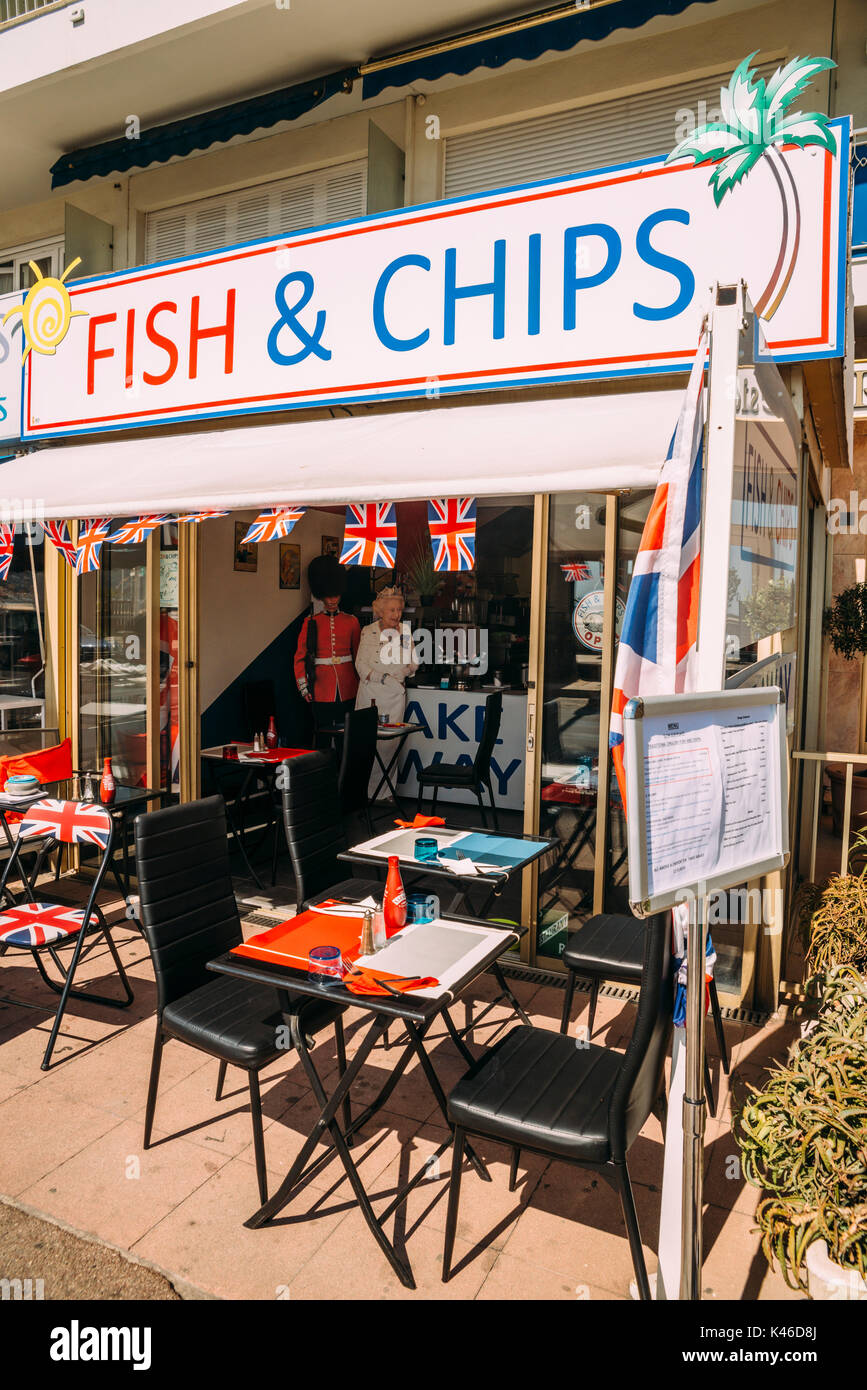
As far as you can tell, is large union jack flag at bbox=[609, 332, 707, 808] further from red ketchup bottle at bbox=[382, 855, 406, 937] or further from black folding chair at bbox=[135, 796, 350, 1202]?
black folding chair at bbox=[135, 796, 350, 1202]

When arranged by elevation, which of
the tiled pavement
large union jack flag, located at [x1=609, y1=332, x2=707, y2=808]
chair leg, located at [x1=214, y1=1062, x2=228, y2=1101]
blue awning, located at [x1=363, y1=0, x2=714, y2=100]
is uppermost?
blue awning, located at [x1=363, y1=0, x2=714, y2=100]

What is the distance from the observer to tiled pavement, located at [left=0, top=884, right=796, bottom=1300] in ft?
7.55

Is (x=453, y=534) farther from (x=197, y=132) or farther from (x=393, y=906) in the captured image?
(x=197, y=132)

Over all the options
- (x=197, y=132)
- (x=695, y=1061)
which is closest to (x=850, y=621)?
(x=197, y=132)

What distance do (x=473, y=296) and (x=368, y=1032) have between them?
3105 millimetres

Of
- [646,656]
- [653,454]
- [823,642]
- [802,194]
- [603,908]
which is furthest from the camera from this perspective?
[823,642]

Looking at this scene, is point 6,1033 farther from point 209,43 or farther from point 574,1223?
point 209,43

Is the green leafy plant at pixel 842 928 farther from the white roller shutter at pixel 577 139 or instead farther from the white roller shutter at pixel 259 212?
the white roller shutter at pixel 259 212

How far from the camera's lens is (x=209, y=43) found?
17.3ft

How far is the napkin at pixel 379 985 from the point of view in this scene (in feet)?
7.32

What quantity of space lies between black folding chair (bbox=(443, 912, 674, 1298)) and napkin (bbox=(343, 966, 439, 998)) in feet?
0.99

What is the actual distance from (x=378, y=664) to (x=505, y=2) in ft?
15.2

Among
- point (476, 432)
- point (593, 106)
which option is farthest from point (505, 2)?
point (476, 432)

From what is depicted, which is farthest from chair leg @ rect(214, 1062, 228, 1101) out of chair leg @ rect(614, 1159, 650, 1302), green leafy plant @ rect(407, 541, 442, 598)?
green leafy plant @ rect(407, 541, 442, 598)
